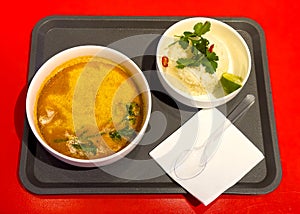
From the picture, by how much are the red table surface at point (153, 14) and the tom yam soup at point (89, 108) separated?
0.44 ft

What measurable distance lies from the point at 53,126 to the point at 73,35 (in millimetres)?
351

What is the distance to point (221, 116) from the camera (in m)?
1.38

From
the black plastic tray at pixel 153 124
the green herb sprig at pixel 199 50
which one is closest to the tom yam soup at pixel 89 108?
the black plastic tray at pixel 153 124

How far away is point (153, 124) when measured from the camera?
4.54ft

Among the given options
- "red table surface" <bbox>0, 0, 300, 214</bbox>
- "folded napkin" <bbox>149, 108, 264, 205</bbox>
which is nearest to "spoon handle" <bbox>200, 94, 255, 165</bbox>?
"folded napkin" <bbox>149, 108, 264, 205</bbox>

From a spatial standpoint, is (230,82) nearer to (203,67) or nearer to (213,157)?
(203,67)

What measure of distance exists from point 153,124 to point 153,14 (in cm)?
40

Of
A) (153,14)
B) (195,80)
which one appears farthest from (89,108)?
(153,14)

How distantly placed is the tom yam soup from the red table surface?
133 millimetres

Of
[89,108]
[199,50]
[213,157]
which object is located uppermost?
[199,50]

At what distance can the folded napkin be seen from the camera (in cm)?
129

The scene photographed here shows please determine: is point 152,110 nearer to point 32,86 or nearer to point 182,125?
point 182,125

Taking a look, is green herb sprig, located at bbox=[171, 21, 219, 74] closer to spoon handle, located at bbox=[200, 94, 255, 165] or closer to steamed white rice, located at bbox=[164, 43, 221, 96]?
steamed white rice, located at bbox=[164, 43, 221, 96]

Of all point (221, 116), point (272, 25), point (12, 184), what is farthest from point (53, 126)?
point (272, 25)
